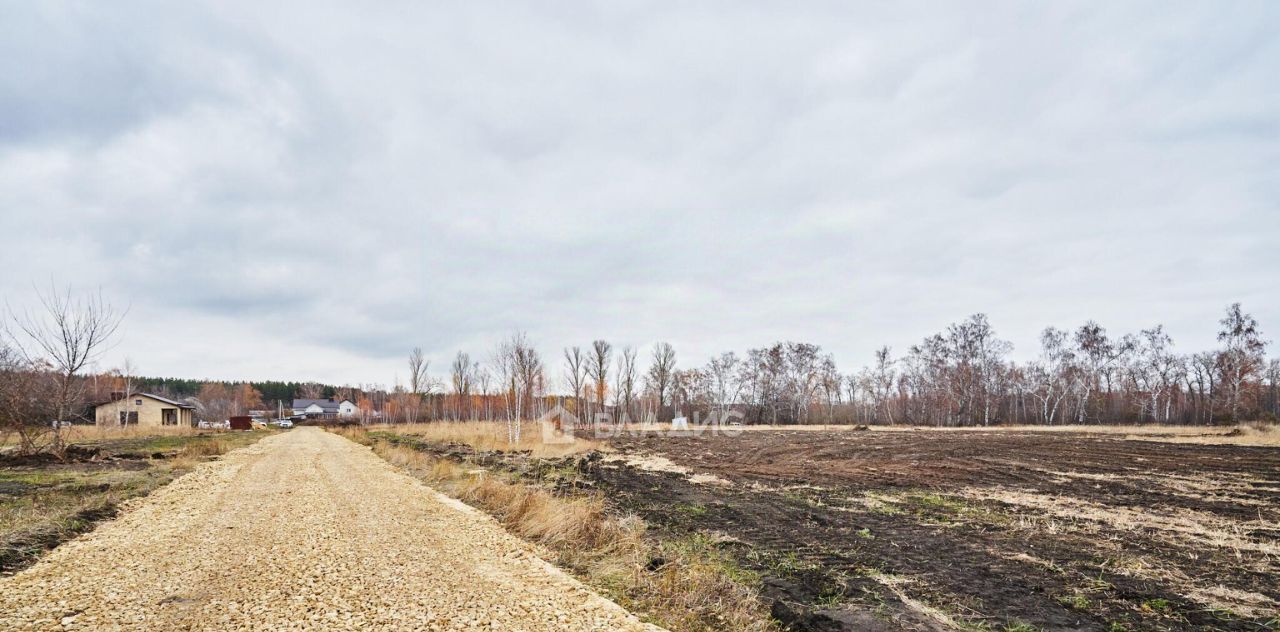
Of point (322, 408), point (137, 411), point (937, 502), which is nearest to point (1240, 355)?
point (937, 502)

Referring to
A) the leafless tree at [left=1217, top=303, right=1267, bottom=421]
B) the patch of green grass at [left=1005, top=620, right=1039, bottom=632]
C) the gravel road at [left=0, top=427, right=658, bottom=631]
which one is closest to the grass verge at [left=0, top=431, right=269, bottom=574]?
the gravel road at [left=0, top=427, right=658, bottom=631]

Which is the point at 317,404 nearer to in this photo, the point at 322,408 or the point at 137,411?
the point at 322,408

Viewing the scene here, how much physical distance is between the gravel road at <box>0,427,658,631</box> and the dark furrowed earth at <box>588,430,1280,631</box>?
286 centimetres

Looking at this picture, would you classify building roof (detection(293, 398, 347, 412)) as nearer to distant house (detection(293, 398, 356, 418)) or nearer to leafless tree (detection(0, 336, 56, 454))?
distant house (detection(293, 398, 356, 418))

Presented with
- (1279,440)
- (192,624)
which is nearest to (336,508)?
(192,624)

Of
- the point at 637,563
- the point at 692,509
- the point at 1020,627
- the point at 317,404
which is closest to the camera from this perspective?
the point at 1020,627

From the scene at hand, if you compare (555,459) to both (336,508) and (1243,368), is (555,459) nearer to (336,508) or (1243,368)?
(336,508)

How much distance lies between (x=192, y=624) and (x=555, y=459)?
1719 centimetres

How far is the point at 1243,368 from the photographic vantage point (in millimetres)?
54656

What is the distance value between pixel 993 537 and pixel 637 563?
19.2ft

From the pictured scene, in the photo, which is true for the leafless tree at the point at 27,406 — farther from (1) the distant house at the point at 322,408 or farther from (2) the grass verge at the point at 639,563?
(1) the distant house at the point at 322,408

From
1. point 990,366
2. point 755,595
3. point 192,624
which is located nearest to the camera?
point 192,624

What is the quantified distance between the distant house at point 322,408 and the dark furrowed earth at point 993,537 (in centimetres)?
10573

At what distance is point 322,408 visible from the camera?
116 meters
